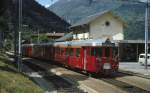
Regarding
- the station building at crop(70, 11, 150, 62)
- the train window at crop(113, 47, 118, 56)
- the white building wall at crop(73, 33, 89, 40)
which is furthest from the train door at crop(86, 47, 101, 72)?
the white building wall at crop(73, 33, 89, 40)

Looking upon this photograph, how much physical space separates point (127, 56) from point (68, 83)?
148 ft

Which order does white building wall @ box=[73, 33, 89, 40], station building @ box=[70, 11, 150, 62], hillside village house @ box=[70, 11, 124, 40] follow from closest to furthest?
station building @ box=[70, 11, 150, 62]
hillside village house @ box=[70, 11, 124, 40]
white building wall @ box=[73, 33, 89, 40]

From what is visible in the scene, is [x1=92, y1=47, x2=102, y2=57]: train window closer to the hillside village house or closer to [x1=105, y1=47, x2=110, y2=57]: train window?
[x1=105, y1=47, x2=110, y2=57]: train window

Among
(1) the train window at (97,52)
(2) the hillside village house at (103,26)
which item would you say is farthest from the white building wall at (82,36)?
(1) the train window at (97,52)

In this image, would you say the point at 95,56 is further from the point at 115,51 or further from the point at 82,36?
the point at 82,36

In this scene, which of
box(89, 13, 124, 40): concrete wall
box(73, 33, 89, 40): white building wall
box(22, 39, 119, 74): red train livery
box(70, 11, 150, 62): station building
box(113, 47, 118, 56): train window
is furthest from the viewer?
box(89, 13, 124, 40): concrete wall

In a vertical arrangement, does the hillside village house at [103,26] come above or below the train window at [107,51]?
above

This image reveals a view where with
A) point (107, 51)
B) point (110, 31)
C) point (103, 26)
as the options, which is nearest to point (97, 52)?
point (107, 51)

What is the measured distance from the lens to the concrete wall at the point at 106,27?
7294cm

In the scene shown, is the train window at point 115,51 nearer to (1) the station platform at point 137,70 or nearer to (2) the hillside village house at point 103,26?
(1) the station platform at point 137,70

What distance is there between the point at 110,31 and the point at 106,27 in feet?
3.31

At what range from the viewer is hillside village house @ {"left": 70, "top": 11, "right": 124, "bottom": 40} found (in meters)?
72.4

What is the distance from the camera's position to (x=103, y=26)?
74.1 metres

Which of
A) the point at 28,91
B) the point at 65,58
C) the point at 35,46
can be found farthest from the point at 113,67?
the point at 35,46
